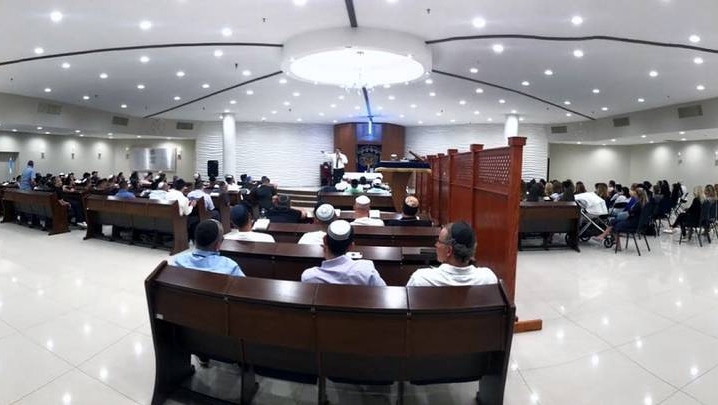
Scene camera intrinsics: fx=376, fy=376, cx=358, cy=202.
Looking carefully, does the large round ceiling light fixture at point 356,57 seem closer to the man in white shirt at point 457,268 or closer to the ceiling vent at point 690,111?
the man in white shirt at point 457,268

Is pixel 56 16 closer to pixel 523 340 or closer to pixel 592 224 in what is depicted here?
pixel 523 340

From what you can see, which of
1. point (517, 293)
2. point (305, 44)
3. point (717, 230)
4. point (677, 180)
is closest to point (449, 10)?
point (305, 44)

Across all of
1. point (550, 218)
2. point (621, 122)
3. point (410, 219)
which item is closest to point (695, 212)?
point (550, 218)

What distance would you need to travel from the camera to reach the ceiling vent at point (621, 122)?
1315 centimetres

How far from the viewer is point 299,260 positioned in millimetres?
2768

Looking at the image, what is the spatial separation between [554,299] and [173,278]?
369cm

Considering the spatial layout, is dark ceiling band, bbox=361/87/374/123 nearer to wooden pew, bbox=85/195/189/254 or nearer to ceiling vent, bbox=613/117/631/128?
wooden pew, bbox=85/195/189/254

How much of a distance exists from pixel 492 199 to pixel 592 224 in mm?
5078

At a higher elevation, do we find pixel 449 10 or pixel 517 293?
pixel 449 10

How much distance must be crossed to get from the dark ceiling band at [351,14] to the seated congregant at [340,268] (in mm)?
4443

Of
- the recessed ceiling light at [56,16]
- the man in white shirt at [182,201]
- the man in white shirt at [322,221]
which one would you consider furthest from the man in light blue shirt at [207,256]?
the recessed ceiling light at [56,16]

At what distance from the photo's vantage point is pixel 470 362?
1.89 m

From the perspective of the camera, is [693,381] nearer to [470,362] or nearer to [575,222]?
[470,362]

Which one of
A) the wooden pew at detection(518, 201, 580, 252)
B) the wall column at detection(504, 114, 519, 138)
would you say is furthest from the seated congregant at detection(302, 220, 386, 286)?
the wall column at detection(504, 114, 519, 138)
